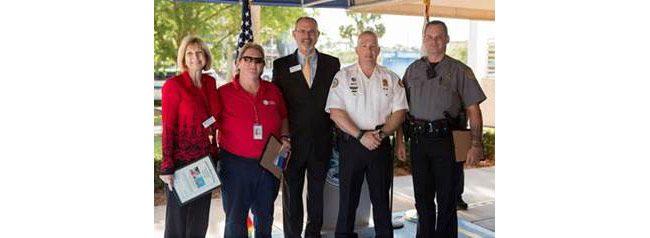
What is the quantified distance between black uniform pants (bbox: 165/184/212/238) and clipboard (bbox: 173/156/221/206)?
58 millimetres

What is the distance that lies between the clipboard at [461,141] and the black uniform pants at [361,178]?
1.43 ft

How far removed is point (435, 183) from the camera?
4.13 meters

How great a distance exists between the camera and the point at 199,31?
1212 cm

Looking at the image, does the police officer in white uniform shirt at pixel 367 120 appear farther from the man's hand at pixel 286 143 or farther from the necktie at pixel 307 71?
the man's hand at pixel 286 143

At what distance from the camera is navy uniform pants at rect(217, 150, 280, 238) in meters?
3.74

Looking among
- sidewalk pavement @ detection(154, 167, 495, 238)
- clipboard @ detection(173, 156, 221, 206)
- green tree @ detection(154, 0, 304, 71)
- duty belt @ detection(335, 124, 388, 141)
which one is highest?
green tree @ detection(154, 0, 304, 71)

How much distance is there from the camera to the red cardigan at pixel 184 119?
3432 mm

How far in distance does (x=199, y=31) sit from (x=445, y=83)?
29.1 ft

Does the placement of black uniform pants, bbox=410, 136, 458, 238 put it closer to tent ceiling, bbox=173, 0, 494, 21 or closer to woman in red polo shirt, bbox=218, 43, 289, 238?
woman in red polo shirt, bbox=218, 43, 289, 238

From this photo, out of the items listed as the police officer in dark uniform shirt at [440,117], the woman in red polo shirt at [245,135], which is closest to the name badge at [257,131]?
the woman in red polo shirt at [245,135]

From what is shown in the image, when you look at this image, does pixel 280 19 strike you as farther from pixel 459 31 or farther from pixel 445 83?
pixel 445 83

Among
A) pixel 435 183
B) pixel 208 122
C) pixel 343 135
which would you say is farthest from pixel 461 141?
pixel 208 122

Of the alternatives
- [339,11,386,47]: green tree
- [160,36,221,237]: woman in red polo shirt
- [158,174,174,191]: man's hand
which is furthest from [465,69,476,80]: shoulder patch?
[339,11,386,47]: green tree
